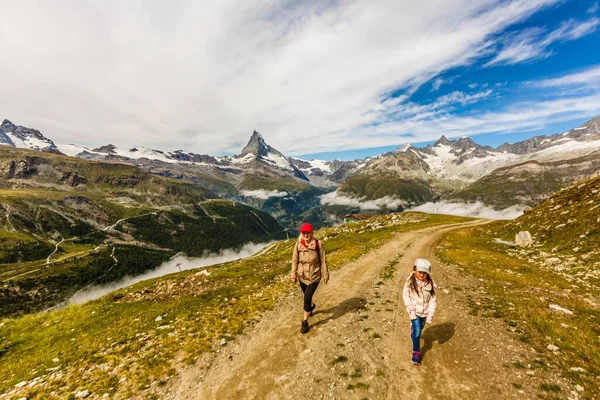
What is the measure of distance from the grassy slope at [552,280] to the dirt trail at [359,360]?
132 centimetres

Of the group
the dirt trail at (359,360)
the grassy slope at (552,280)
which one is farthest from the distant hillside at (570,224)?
the dirt trail at (359,360)

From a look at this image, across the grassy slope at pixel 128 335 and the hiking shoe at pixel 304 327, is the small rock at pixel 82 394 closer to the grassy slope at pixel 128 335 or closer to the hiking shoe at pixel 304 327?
the grassy slope at pixel 128 335

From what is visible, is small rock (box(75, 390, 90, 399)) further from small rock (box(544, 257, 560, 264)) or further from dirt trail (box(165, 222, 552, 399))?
small rock (box(544, 257, 560, 264))

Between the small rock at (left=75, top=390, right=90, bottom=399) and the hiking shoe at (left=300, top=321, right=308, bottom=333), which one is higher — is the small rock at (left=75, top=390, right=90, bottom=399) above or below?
above

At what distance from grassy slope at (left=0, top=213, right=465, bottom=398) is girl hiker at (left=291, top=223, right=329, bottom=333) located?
3.94 m

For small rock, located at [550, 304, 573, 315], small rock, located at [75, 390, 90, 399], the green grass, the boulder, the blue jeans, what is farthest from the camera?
the boulder

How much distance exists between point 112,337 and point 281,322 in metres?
9.13

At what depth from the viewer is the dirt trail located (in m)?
9.25

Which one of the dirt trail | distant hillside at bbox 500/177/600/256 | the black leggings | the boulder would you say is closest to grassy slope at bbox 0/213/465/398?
the dirt trail

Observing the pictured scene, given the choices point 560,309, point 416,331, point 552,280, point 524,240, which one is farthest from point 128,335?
point 524,240

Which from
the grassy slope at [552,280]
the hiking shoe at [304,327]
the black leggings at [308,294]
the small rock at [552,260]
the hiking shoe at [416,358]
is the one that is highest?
the black leggings at [308,294]

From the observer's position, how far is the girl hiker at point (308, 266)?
46.1 ft

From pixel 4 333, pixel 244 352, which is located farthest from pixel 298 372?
pixel 4 333

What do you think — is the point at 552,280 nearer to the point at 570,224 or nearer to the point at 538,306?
the point at 538,306
